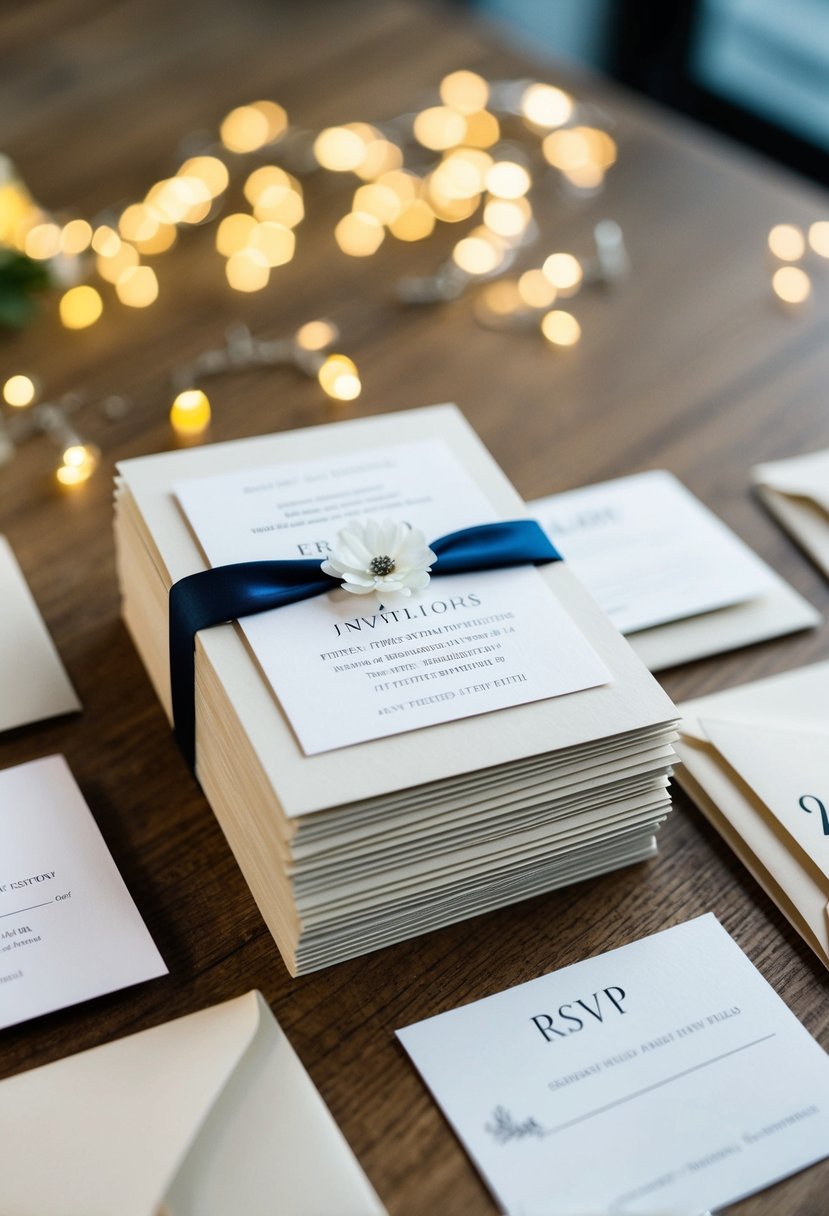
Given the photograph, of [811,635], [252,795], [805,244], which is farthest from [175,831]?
[805,244]

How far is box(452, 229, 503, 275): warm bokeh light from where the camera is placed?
52.9 inches

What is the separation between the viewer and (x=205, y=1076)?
640 mm

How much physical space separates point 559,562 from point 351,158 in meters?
0.89

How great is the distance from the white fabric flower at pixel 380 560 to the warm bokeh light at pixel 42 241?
0.72 meters

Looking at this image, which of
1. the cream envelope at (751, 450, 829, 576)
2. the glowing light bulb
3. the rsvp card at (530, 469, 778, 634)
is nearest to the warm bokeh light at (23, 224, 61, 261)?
the glowing light bulb

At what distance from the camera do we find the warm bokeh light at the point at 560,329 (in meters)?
1.27

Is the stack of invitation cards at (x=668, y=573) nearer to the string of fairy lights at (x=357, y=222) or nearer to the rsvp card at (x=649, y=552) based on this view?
the rsvp card at (x=649, y=552)

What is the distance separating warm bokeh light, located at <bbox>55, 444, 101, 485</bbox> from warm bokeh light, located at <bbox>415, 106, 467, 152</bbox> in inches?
29.1

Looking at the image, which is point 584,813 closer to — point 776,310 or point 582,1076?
point 582,1076

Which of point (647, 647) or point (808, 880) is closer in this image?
point (808, 880)

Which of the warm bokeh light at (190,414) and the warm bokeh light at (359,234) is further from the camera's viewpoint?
the warm bokeh light at (359,234)

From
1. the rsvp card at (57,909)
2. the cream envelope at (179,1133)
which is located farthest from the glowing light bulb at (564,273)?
the cream envelope at (179,1133)

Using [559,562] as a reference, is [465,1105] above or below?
below
